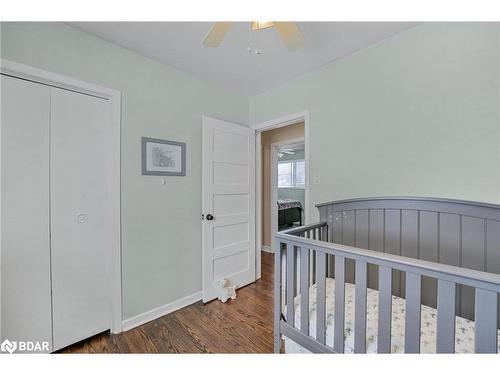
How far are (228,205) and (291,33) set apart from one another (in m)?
1.70

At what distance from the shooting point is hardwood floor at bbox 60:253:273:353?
1588 mm

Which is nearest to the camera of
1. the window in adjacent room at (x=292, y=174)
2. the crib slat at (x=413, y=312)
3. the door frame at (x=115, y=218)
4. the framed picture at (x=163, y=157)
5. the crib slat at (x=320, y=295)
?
the crib slat at (x=413, y=312)

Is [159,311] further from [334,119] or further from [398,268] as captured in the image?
[334,119]

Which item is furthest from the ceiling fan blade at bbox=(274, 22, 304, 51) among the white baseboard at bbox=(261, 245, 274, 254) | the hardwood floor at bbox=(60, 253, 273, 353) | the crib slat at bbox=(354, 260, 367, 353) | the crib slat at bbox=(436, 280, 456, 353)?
the white baseboard at bbox=(261, 245, 274, 254)

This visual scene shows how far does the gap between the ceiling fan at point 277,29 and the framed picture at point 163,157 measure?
995 millimetres

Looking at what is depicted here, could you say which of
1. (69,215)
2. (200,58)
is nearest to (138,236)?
(69,215)

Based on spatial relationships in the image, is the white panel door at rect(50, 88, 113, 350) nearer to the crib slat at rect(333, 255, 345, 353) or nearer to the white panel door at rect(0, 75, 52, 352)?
the white panel door at rect(0, 75, 52, 352)

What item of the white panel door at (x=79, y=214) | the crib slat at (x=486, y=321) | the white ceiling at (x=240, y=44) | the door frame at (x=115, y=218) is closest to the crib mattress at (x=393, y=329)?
the crib slat at (x=486, y=321)

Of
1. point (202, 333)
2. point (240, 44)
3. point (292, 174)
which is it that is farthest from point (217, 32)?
point (292, 174)

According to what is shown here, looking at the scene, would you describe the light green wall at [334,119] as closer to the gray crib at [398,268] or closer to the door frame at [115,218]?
the door frame at [115,218]

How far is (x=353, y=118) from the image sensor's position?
1.88 metres

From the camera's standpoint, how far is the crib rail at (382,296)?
0.69m

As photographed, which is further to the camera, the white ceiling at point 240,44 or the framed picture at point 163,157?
the framed picture at point 163,157
